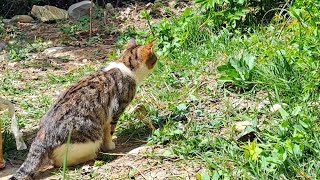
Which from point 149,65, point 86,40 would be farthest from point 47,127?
point 86,40

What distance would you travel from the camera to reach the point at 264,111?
434cm

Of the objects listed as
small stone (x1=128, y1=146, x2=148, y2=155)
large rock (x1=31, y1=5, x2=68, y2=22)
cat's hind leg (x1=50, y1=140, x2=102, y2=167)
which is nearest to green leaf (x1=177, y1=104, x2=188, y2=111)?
small stone (x1=128, y1=146, x2=148, y2=155)

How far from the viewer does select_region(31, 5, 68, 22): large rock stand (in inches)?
344

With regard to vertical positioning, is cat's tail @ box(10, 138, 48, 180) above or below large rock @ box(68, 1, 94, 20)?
below

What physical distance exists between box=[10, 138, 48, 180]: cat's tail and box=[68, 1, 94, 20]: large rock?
473cm

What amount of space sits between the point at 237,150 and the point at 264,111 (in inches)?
22.7

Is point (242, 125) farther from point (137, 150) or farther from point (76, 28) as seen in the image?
point (76, 28)

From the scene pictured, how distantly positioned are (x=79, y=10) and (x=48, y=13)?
0.46m

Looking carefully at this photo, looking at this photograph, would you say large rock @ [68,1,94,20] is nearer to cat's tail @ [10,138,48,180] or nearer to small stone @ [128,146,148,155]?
small stone @ [128,146,148,155]

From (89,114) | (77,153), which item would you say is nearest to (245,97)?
(89,114)

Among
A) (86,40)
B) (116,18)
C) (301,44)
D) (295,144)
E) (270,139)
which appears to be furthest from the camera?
(116,18)

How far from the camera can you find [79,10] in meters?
8.84

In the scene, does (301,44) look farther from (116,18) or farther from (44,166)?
(116,18)

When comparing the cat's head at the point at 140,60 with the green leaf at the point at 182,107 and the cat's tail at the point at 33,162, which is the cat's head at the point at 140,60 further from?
the cat's tail at the point at 33,162
